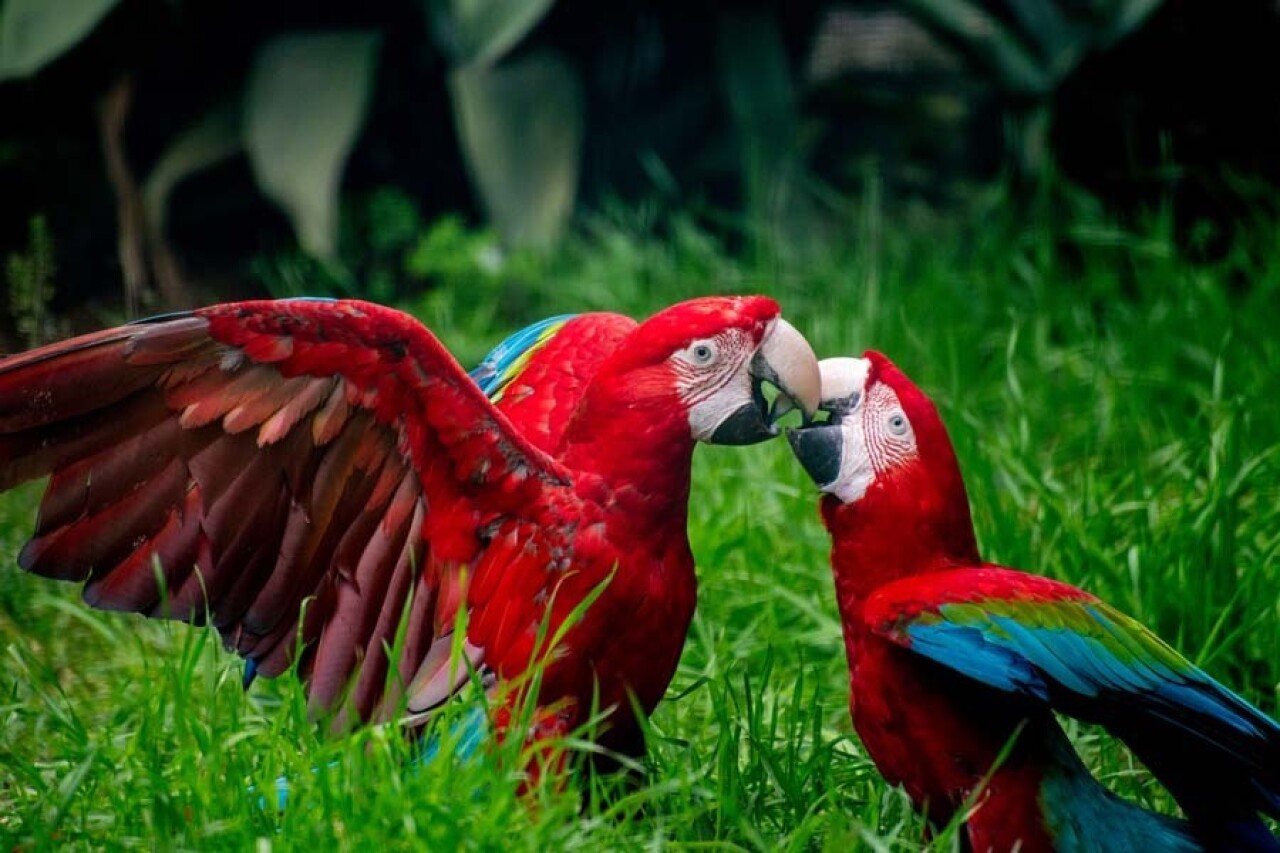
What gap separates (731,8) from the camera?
3947 millimetres

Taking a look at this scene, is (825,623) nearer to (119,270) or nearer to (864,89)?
(119,270)

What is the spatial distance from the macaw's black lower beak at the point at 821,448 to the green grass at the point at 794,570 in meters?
0.29

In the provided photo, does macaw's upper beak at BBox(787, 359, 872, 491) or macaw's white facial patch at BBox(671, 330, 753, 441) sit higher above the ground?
macaw's white facial patch at BBox(671, 330, 753, 441)

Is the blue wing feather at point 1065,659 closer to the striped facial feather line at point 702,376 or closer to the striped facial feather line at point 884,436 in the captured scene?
the striped facial feather line at point 884,436

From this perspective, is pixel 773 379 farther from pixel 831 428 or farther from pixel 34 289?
pixel 34 289

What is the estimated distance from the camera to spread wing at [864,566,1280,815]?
1.43m

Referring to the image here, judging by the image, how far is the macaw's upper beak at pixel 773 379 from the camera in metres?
1.54

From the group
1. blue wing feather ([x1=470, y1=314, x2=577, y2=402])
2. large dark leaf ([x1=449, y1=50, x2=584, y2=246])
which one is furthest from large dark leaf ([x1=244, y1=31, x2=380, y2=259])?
blue wing feather ([x1=470, y1=314, x2=577, y2=402])

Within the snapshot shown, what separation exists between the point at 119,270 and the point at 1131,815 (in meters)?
1.81

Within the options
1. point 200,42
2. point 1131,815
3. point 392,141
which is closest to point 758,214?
point 392,141

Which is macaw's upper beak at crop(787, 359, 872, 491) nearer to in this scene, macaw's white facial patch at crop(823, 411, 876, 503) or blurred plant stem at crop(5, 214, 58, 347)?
macaw's white facial patch at crop(823, 411, 876, 503)

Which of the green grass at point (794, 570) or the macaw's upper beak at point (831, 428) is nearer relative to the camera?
the green grass at point (794, 570)

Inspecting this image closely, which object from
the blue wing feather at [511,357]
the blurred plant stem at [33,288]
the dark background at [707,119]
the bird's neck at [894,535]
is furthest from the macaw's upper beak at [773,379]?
the dark background at [707,119]

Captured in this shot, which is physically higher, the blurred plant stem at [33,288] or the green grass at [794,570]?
the blurred plant stem at [33,288]
